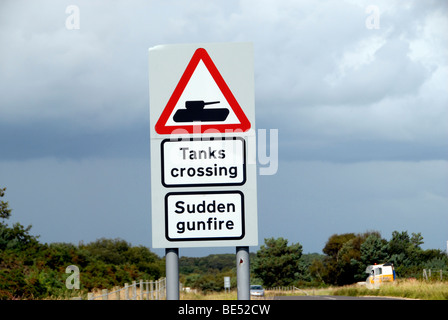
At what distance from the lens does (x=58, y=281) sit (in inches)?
1091

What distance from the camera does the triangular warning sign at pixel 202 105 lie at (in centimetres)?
414

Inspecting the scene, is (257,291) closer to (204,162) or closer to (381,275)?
(381,275)

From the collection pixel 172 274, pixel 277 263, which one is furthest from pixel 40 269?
pixel 277 263

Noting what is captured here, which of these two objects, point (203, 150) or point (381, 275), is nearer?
point (203, 150)

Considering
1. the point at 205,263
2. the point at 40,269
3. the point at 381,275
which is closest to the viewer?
the point at 40,269

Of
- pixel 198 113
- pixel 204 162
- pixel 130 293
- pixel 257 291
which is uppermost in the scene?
pixel 198 113

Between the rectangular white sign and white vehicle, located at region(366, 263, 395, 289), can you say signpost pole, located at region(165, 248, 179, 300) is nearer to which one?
the rectangular white sign

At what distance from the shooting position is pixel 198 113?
4.18 m

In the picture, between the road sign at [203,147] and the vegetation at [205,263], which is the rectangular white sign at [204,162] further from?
the vegetation at [205,263]

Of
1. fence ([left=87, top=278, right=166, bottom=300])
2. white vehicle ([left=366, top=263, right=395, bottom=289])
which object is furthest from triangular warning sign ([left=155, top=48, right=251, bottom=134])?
white vehicle ([left=366, top=263, right=395, bottom=289])

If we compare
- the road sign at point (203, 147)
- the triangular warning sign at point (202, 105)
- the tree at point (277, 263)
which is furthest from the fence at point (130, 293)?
the tree at point (277, 263)

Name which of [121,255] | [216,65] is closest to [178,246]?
[216,65]

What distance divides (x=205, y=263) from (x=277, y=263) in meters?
9.30
